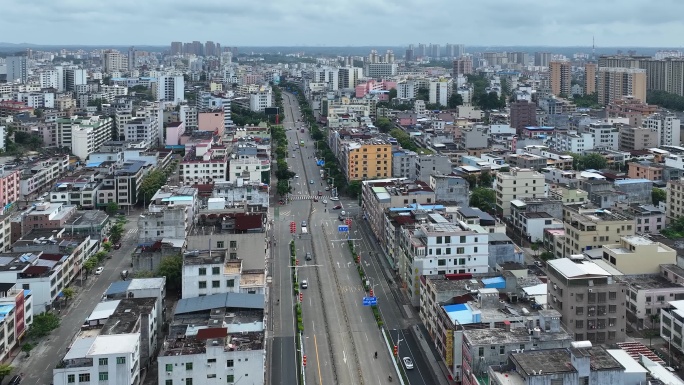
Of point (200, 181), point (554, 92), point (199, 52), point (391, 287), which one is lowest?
point (391, 287)

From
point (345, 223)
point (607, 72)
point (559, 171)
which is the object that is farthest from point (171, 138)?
point (607, 72)

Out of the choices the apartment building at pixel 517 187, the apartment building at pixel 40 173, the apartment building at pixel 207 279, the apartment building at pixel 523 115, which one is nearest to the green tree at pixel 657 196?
the apartment building at pixel 517 187

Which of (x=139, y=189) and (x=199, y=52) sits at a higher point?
(x=199, y=52)

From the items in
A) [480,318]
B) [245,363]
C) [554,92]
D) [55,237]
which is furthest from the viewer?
[554,92]

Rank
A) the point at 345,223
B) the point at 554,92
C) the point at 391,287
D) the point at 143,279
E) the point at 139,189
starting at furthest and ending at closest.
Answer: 1. the point at 554,92
2. the point at 139,189
3. the point at 345,223
4. the point at 391,287
5. the point at 143,279

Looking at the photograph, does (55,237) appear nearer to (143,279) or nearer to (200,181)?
(143,279)

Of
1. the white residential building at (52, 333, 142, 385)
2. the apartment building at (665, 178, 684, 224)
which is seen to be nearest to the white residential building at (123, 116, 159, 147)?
the apartment building at (665, 178, 684, 224)

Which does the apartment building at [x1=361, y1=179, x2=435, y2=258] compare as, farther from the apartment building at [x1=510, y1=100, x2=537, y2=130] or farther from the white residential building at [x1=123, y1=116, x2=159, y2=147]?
the apartment building at [x1=510, y1=100, x2=537, y2=130]
